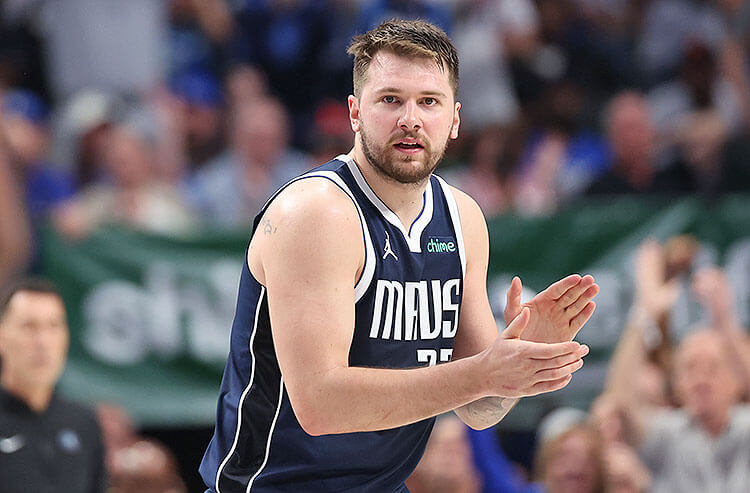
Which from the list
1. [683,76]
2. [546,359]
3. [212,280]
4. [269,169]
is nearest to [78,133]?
[269,169]

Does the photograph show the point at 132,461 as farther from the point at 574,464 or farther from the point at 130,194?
the point at 574,464

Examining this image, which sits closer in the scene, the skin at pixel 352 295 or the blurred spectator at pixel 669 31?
the skin at pixel 352 295

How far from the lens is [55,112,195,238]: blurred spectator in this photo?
27.5 ft

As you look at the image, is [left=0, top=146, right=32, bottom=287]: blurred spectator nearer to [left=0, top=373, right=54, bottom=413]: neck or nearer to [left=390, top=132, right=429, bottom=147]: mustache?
[left=0, top=373, right=54, bottom=413]: neck

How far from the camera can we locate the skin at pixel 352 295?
311 centimetres

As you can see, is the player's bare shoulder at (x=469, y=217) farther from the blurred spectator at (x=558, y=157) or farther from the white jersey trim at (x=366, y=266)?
the blurred spectator at (x=558, y=157)

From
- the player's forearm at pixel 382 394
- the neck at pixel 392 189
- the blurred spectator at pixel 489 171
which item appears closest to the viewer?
the player's forearm at pixel 382 394

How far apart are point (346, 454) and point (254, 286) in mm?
648

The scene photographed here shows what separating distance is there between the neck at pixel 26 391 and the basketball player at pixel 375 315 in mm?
2551

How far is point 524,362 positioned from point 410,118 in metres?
0.89

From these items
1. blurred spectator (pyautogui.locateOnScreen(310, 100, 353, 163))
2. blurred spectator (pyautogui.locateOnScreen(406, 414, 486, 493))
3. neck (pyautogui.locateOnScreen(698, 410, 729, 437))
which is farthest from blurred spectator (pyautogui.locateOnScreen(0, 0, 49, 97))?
neck (pyautogui.locateOnScreen(698, 410, 729, 437))

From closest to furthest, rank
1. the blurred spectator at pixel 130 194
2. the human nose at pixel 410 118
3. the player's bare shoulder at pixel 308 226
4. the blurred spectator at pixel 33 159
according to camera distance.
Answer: the player's bare shoulder at pixel 308 226 → the human nose at pixel 410 118 → the blurred spectator at pixel 130 194 → the blurred spectator at pixel 33 159

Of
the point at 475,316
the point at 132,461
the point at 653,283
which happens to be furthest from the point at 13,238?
the point at 475,316

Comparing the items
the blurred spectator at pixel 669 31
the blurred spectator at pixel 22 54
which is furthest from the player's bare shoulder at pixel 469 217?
the blurred spectator at pixel 669 31
